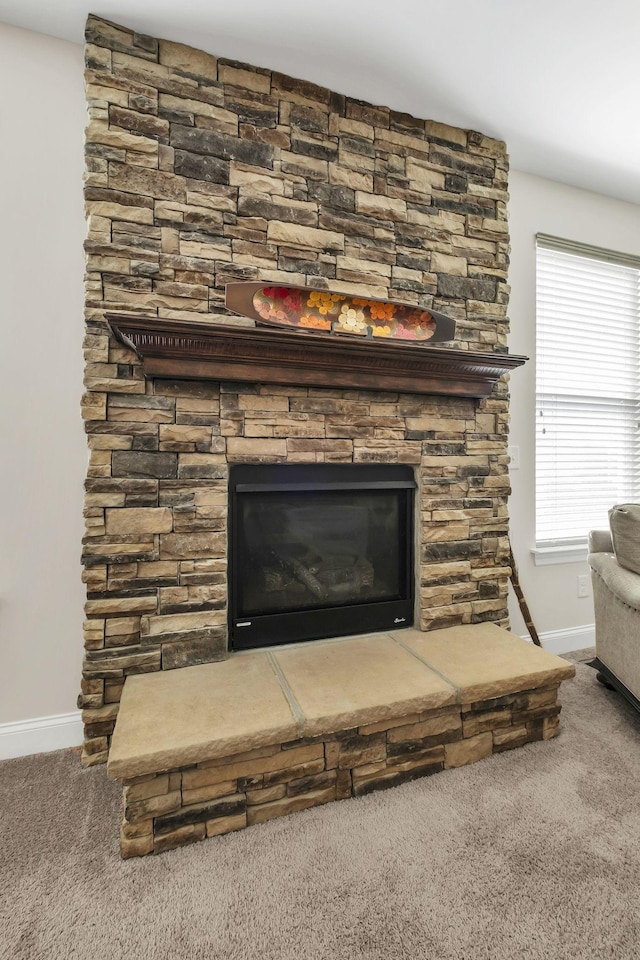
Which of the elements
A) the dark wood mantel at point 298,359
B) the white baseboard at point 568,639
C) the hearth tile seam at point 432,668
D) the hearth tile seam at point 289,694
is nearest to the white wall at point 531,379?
the white baseboard at point 568,639

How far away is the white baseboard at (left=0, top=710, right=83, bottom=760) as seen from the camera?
1766 mm

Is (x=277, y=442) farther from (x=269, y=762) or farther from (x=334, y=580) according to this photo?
(x=269, y=762)

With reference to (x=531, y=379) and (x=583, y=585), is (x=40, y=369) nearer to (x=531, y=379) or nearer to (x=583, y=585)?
(x=531, y=379)

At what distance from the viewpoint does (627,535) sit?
6.81 feet

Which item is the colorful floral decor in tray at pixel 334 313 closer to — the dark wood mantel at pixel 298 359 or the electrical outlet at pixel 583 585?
the dark wood mantel at pixel 298 359

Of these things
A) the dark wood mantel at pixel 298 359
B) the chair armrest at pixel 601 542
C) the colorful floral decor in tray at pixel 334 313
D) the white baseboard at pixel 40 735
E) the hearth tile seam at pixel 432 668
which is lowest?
the white baseboard at pixel 40 735

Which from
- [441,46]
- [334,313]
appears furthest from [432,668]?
[441,46]

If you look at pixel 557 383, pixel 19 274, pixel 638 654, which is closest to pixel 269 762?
pixel 638 654

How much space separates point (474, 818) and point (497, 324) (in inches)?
83.2

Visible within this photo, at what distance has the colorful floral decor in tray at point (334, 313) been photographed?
172cm

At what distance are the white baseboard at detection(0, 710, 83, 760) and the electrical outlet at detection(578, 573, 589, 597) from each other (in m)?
2.73

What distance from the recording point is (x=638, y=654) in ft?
6.50

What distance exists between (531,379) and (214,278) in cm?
182

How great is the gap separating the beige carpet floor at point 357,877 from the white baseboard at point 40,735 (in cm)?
11
